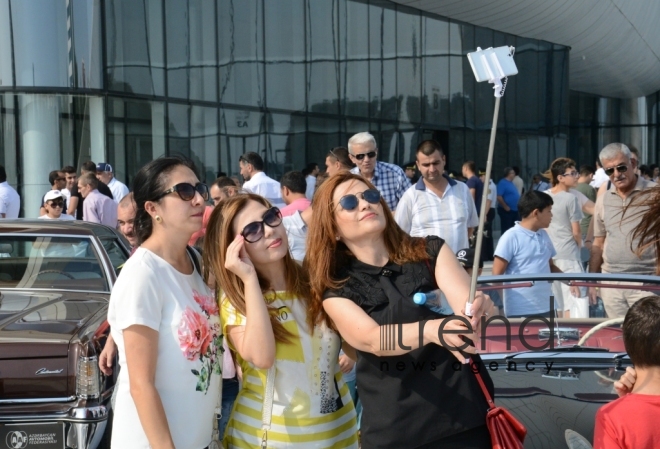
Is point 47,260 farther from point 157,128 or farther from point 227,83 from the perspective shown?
point 227,83

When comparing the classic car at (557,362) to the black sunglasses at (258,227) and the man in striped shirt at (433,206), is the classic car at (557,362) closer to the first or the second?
the black sunglasses at (258,227)

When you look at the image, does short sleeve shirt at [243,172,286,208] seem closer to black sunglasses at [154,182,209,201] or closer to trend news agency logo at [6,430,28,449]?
trend news agency logo at [6,430,28,449]

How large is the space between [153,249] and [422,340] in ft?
3.03

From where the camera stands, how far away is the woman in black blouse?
2766 mm

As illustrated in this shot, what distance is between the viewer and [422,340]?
2711 millimetres

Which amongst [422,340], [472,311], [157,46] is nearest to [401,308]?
[422,340]

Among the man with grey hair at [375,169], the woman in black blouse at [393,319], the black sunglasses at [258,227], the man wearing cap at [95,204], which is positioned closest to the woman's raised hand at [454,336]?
the woman in black blouse at [393,319]

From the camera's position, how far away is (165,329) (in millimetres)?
2781

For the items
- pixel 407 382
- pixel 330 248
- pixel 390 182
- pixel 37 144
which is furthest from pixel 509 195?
pixel 407 382

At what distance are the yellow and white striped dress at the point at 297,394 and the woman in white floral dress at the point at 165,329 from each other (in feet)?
0.41

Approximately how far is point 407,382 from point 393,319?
0.20 metres

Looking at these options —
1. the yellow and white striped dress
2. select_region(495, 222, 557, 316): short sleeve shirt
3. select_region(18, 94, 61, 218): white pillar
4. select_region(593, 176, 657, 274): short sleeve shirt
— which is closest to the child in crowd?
select_region(495, 222, 557, 316): short sleeve shirt

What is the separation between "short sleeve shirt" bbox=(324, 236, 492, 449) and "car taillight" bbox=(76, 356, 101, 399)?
7.30 ft

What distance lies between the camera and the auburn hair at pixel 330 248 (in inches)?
118
